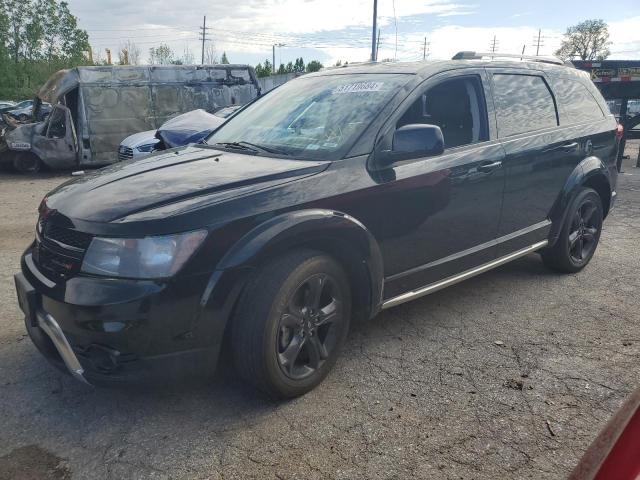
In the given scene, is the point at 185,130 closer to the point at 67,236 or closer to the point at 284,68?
the point at 67,236

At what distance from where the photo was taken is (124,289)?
7.89 feet

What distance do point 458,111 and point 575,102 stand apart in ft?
5.21

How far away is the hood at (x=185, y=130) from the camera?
26.7 ft

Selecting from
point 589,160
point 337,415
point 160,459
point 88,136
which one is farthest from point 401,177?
point 88,136

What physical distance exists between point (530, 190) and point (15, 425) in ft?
12.2

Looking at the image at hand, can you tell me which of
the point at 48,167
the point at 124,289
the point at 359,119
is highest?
the point at 359,119

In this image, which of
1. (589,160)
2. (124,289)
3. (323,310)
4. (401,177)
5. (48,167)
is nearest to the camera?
(124,289)

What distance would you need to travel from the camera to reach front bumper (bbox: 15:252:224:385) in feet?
7.88

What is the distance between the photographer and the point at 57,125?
12648 mm

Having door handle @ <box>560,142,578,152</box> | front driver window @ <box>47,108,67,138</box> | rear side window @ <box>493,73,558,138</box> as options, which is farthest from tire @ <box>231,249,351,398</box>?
front driver window @ <box>47,108,67,138</box>

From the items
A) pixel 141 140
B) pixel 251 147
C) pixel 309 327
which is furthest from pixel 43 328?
pixel 141 140

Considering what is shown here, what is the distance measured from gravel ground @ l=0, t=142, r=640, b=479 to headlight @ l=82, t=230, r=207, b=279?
0.84m

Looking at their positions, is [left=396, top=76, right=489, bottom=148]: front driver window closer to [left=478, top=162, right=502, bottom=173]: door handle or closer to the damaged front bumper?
[left=478, top=162, right=502, bottom=173]: door handle

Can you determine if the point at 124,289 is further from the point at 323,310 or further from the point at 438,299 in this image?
the point at 438,299
